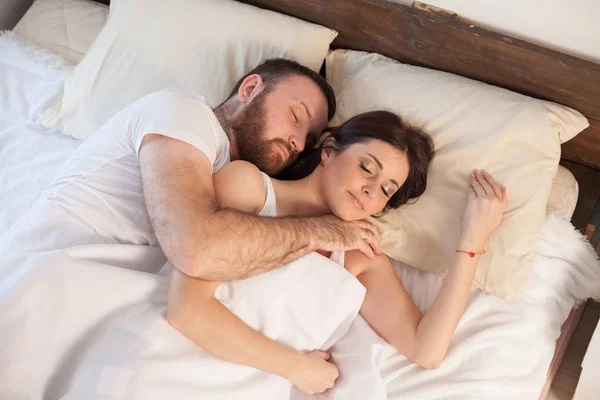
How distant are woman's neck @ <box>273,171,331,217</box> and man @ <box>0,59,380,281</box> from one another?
73 mm

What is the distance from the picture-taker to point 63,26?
7.09ft

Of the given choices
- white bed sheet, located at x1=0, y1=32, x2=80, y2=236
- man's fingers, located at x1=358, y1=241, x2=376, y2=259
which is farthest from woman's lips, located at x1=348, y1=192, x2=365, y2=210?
white bed sheet, located at x1=0, y1=32, x2=80, y2=236

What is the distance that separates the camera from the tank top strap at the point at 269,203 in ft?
4.64

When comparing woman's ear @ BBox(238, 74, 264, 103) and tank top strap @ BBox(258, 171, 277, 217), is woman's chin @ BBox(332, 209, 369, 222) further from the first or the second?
woman's ear @ BBox(238, 74, 264, 103)

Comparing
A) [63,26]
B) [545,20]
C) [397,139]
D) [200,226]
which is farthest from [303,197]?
[63,26]

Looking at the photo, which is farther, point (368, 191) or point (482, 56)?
point (482, 56)

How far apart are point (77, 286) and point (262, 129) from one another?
622 millimetres

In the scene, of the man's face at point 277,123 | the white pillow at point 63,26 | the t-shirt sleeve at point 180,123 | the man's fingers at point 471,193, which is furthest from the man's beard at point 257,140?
the white pillow at point 63,26

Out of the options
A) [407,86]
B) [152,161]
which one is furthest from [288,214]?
[407,86]

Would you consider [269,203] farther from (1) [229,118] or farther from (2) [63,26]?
(2) [63,26]

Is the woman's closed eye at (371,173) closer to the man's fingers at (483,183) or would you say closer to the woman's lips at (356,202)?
the woman's lips at (356,202)

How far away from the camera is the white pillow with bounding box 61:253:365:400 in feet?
3.71

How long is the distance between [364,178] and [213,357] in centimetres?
55

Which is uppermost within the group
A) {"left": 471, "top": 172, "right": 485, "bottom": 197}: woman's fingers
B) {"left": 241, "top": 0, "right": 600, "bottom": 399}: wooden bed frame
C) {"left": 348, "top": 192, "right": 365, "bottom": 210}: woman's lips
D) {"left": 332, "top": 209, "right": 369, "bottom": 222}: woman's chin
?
{"left": 241, "top": 0, "right": 600, "bottom": 399}: wooden bed frame
